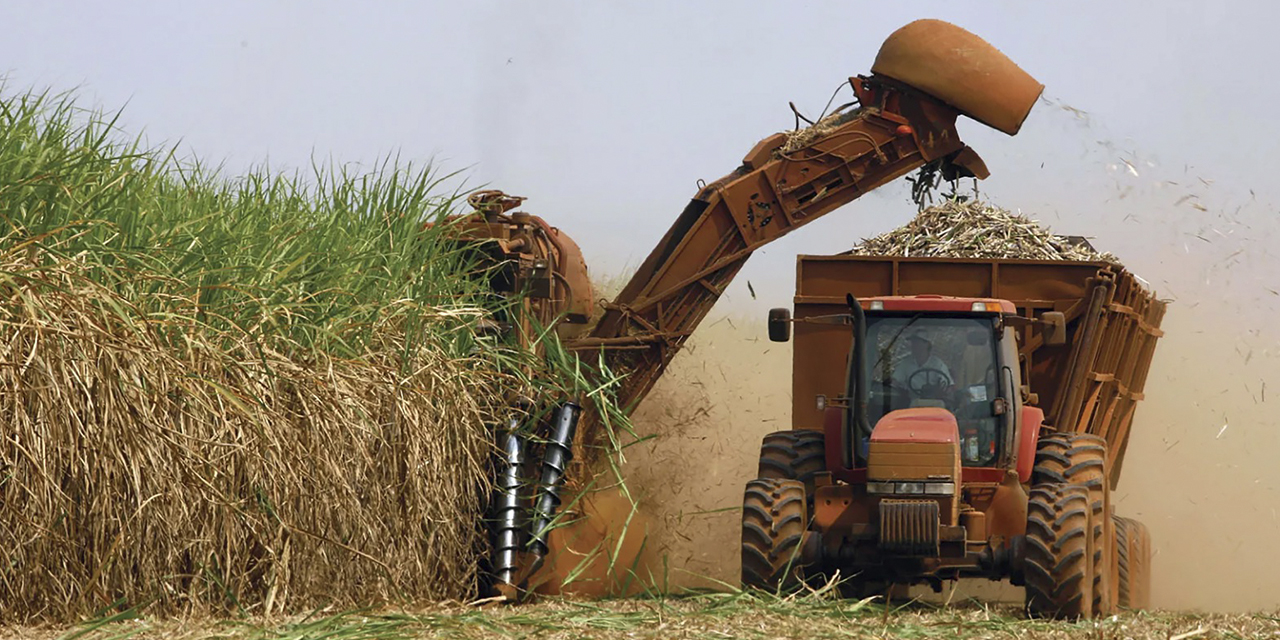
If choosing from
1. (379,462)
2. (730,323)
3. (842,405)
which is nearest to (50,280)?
(379,462)

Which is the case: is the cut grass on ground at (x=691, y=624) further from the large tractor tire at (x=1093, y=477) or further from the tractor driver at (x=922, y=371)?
the tractor driver at (x=922, y=371)

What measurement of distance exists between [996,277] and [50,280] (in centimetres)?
551

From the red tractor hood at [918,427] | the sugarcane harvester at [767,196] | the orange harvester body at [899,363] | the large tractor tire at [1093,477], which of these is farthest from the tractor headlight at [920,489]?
the sugarcane harvester at [767,196]

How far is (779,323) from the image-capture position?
883cm

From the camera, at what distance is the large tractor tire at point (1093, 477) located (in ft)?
27.9

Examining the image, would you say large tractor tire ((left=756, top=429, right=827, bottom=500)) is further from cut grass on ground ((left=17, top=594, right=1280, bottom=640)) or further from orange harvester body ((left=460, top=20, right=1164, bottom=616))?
cut grass on ground ((left=17, top=594, right=1280, bottom=640))

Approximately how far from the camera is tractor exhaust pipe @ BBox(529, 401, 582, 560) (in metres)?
9.02

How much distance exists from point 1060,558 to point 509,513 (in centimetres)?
293

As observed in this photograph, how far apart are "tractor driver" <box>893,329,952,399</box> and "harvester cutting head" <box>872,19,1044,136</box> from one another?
2156mm

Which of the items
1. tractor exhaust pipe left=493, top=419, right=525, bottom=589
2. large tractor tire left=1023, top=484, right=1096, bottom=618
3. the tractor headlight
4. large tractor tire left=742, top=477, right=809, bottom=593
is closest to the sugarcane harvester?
tractor exhaust pipe left=493, top=419, right=525, bottom=589

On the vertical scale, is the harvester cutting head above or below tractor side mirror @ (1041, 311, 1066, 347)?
above

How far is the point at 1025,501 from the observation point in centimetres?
866

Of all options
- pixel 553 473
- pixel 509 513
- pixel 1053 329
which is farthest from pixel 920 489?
pixel 509 513

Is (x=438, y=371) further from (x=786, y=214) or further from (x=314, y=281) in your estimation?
(x=786, y=214)
